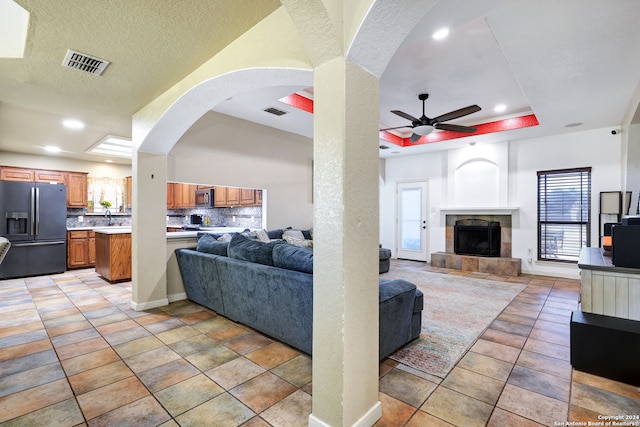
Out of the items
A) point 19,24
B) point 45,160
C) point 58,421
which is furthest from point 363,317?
point 45,160

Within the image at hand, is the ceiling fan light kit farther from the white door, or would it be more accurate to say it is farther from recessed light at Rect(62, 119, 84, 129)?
recessed light at Rect(62, 119, 84, 129)

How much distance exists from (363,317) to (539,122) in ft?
16.2

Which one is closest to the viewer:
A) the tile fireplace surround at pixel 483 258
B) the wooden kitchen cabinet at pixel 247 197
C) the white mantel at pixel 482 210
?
the tile fireplace surround at pixel 483 258

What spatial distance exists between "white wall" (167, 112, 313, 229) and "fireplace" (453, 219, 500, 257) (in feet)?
10.8

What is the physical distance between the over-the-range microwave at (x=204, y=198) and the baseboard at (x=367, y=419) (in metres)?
6.34

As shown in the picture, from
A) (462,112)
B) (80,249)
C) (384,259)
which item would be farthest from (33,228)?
(462,112)

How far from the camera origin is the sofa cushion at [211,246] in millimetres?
3526

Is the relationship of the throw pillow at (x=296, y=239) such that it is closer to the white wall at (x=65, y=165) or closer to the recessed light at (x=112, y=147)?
the recessed light at (x=112, y=147)

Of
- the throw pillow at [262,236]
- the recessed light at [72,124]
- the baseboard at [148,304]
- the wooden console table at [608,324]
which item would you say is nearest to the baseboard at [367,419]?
the wooden console table at [608,324]

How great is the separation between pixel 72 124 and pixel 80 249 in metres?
3.23

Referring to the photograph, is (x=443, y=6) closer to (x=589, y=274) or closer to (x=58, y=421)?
(x=589, y=274)

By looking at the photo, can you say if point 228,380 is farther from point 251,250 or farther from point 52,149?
point 52,149

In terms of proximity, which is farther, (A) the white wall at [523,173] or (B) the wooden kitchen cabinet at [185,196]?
(B) the wooden kitchen cabinet at [185,196]

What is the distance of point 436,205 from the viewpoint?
707cm
